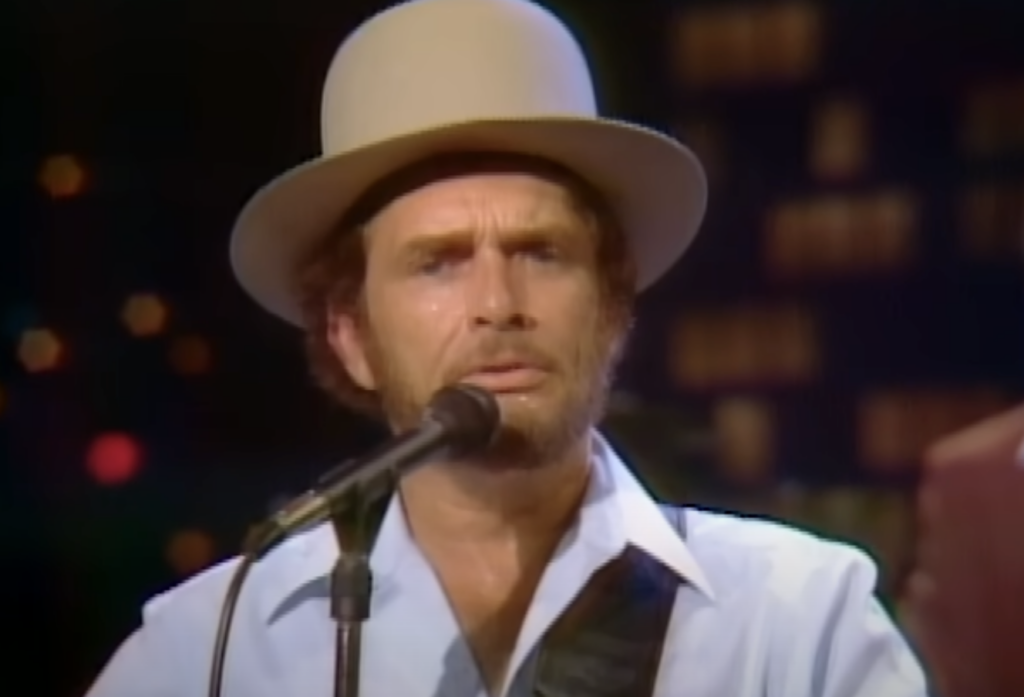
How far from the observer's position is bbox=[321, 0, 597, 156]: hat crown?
53.3 inches

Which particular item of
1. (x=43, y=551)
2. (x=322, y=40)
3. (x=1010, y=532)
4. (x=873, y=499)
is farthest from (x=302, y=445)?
(x=1010, y=532)

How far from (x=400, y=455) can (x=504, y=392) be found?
26 cm

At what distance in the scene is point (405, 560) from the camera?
1409 mm

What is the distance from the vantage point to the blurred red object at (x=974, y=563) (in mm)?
1364

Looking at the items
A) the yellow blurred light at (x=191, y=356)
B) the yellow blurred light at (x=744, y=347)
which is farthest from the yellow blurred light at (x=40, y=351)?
the yellow blurred light at (x=744, y=347)

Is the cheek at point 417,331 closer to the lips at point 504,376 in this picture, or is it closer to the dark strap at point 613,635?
the lips at point 504,376

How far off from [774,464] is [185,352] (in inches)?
21.5

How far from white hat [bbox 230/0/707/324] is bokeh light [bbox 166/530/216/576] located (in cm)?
28

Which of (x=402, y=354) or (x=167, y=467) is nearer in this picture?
(x=402, y=354)

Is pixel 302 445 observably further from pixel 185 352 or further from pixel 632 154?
pixel 632 154

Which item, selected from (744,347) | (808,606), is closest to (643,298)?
(744,347)

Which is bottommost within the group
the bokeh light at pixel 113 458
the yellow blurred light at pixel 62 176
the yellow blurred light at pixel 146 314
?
the bokeh light at pixel 113 458

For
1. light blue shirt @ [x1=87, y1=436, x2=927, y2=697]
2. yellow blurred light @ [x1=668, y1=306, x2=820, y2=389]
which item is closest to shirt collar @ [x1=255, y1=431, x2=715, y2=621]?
light blue shirt @ [x1=87, y1=436, x2=927, y2=697]

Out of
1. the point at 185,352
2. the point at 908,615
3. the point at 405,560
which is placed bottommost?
the point at 908,615
